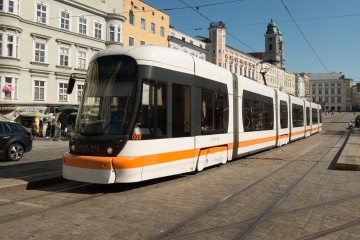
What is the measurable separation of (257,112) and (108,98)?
28.5 feet

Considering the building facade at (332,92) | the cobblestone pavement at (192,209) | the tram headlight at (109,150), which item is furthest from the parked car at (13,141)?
the building facade at (332,92)

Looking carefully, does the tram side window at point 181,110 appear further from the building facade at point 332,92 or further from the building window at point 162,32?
the building facade at point 332,92

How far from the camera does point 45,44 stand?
1357 inches

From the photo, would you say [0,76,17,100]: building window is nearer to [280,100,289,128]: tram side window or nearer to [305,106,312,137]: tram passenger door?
[280,100,289,128]: tram side window

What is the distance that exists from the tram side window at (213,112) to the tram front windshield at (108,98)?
2.81 metres

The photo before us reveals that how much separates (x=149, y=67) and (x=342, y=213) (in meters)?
4.79

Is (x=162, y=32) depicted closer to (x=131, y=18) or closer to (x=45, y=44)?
(x=131, y=18)

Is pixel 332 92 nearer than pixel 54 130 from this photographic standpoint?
No

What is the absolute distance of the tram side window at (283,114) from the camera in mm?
19531

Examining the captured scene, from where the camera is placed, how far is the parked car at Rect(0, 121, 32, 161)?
1353 cm

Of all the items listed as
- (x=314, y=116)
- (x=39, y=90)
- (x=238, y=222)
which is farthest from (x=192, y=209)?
(x=39, y=90)

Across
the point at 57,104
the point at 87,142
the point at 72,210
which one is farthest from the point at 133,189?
the point at 57,104

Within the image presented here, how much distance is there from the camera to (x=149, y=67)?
26.6 ft

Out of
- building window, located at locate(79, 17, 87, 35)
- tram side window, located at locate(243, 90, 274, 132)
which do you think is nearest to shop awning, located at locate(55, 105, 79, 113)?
building window, located at locate(79, 17, 87, 35)
